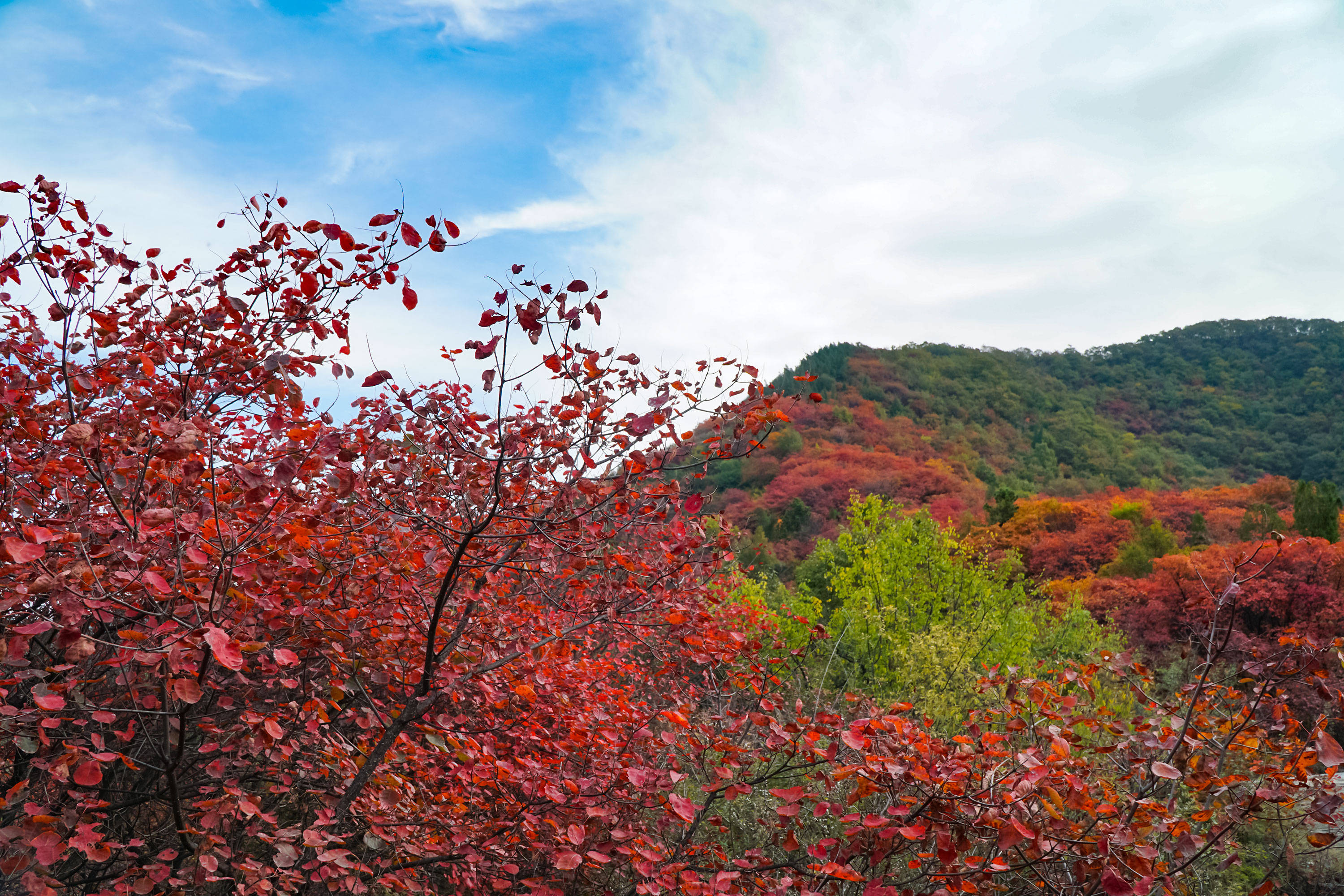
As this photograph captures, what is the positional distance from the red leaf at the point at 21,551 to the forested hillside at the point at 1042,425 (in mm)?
20804

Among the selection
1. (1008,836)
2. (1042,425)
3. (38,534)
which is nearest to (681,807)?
(1008,836)

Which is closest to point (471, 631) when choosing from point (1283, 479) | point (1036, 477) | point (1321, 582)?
point (1321, 582)

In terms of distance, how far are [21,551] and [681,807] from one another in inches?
71.6

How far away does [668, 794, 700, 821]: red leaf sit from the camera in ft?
7.44

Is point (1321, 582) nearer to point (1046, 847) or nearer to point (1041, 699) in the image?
point (1041, 699)

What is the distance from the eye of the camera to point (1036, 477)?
37.4 meters

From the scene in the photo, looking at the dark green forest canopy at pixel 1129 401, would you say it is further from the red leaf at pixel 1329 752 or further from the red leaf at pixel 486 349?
the red leaf at pixel 486 349

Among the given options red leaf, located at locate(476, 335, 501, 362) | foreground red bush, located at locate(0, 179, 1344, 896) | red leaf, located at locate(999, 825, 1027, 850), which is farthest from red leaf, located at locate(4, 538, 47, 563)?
red leaf, located at locate(999, 825, 1027, 850)

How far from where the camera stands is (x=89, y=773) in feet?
5.95

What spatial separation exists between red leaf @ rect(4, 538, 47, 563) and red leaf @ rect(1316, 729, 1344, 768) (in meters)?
3.20

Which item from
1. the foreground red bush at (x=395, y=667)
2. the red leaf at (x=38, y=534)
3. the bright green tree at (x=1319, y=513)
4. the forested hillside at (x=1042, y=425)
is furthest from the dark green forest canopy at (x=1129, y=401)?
the red leaf at (x=38, y=534)

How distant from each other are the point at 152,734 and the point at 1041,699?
3.78m

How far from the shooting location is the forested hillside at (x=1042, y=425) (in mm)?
30016

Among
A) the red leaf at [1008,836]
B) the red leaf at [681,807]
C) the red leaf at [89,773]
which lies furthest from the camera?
the red leaf at [681,807]
